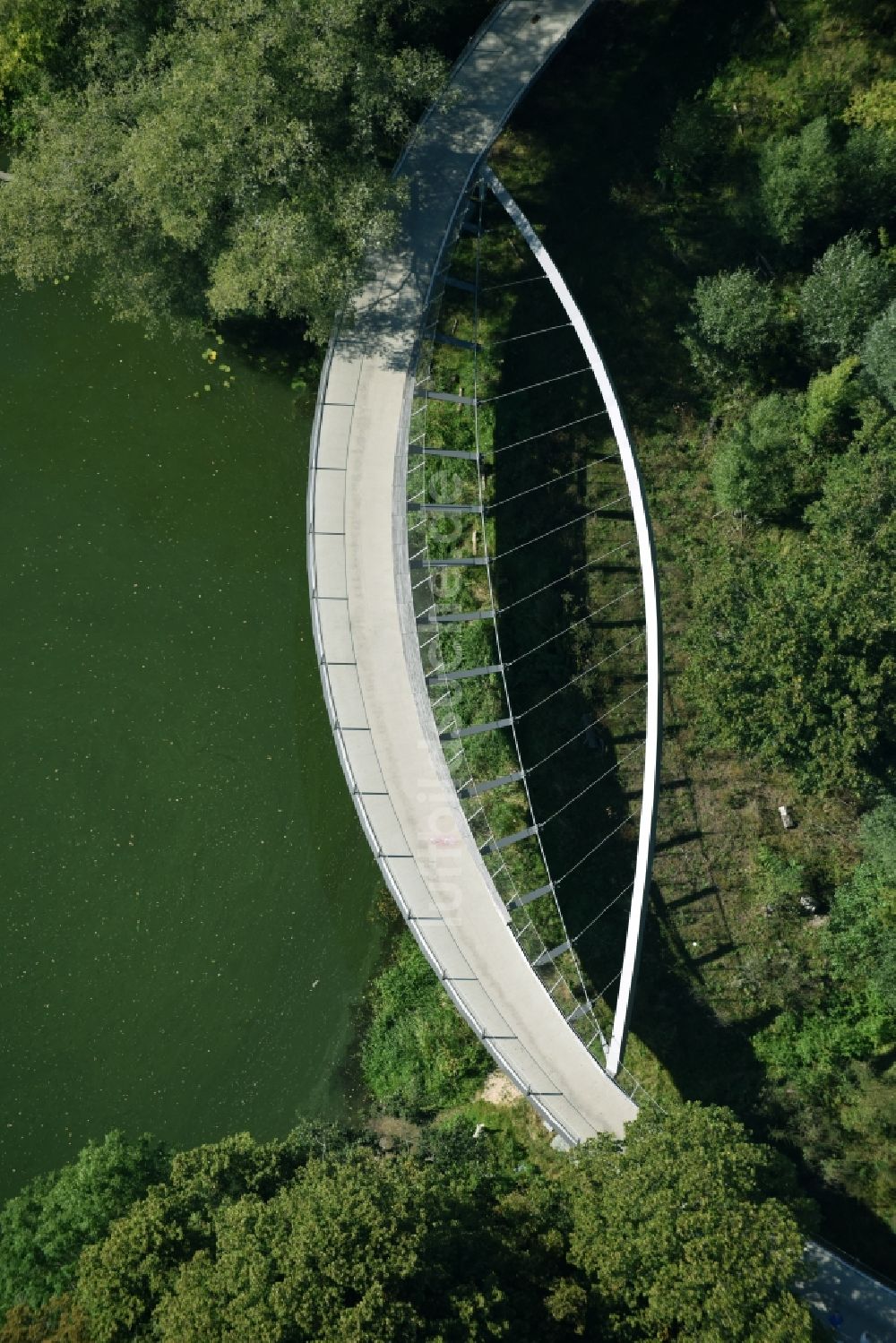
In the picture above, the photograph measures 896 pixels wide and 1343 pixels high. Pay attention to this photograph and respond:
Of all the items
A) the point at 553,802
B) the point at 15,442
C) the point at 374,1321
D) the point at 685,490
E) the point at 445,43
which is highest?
the point at 445,43

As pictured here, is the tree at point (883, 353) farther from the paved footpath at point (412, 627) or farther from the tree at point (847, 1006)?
the paved footpath at point (412, 627)

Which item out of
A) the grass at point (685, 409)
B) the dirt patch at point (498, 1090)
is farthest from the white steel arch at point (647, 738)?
the dirt patch at point (498, 1090)

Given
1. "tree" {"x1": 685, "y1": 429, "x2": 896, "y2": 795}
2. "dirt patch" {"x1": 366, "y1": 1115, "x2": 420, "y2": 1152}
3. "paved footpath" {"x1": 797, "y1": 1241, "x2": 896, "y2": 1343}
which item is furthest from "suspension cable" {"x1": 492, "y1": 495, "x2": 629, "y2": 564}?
"paved footpath" {"x1": 797, "y1": 1241, "x2": 896, "y2": 1343}

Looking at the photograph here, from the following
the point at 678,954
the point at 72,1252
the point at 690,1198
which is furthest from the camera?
the point at 678,954

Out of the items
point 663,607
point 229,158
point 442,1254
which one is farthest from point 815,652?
point 229,158

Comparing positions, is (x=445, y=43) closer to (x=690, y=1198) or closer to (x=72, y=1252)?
(x=690, y=1198)

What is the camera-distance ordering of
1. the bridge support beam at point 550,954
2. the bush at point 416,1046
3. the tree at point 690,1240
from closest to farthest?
the tree at point 690,1240
the bridge support beam at point 550,954
the bush at point 416,1046

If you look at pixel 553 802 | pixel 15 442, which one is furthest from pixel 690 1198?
pixel 15 442
